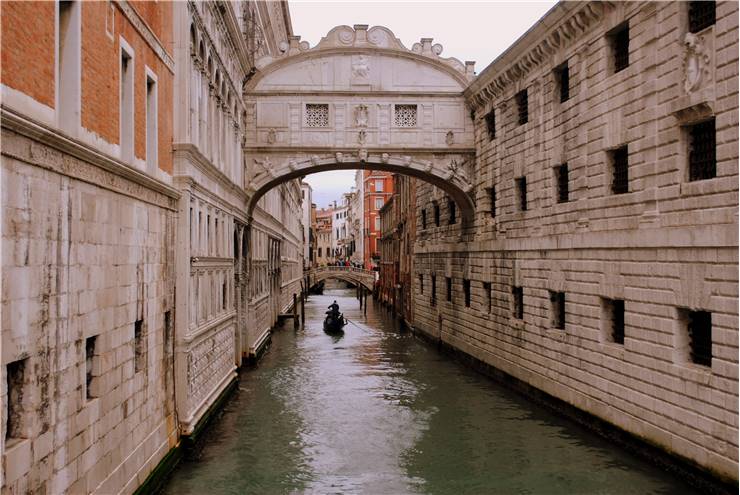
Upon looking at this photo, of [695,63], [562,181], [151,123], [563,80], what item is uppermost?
[563,80]

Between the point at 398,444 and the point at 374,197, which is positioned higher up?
the point at 374,197

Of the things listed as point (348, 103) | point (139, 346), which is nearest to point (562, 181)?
point (348, 103)

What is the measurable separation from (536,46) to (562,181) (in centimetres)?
319

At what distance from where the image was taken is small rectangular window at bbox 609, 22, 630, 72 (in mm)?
13320

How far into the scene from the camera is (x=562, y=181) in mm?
16062

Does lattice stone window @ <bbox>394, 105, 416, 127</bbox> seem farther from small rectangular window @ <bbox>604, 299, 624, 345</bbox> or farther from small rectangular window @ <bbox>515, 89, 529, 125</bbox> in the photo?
small rectangular window @ <bbox>604, 299, 624, 345</bbox>

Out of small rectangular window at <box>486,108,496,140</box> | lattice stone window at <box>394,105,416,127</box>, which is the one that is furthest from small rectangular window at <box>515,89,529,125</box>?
lattice stone window at <box>394,105,416,127</box>

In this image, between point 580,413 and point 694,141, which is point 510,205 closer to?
point 580,413

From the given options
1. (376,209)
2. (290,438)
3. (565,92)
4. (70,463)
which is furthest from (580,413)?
(376,209)

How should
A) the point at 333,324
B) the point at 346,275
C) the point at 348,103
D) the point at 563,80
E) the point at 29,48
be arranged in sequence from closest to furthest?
the point at 29,48
the point at 563,80
the point at 348,103
the point at 333,324
the point at 346,275

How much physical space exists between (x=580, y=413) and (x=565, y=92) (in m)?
6.74

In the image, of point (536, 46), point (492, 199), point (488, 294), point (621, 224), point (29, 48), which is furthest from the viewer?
point (488, 294)

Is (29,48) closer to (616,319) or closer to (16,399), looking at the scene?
(16,399)

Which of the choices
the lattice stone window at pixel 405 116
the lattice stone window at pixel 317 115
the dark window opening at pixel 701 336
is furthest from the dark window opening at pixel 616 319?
the lattice stone window at pixel 317 115
